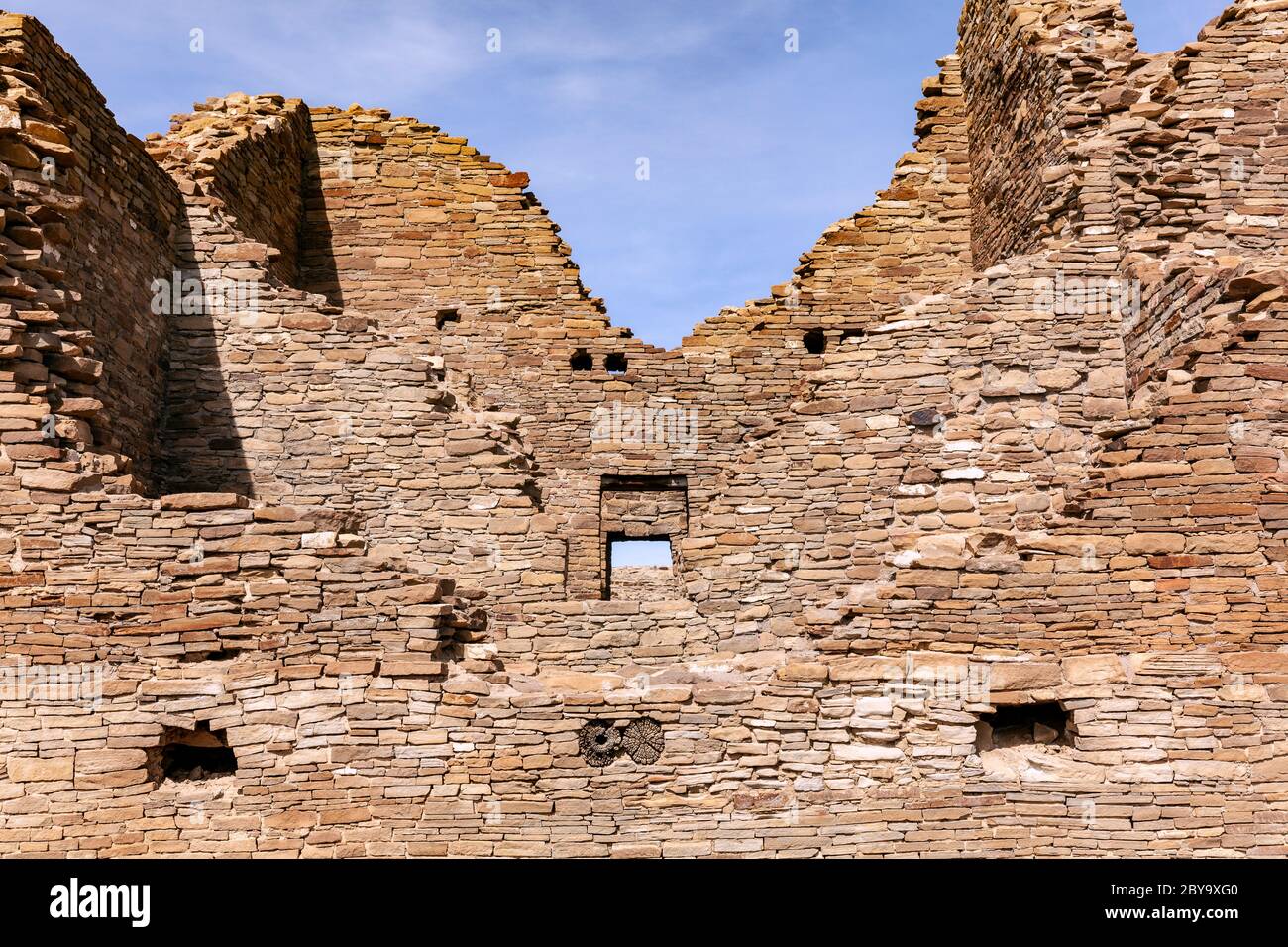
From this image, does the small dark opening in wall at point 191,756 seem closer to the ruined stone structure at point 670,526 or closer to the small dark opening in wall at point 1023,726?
the ruined stone structure at point 670,526

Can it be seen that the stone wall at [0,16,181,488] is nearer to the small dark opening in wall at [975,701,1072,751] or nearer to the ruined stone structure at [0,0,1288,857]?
the ruined stone structure at [0,0,1288,857]

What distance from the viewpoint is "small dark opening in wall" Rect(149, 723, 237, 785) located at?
348 inches

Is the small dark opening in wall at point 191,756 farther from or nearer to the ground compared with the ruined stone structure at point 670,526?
nearer to the ground

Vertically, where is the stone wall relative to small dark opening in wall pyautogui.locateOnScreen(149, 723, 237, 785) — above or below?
above

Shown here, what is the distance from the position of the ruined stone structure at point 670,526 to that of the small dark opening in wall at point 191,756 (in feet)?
0.14

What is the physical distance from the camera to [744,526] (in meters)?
12.3

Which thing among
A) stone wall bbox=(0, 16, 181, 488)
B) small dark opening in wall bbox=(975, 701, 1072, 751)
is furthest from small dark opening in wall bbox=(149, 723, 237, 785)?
small dark opening in wall bbox=(975, 701, 1072, 751)

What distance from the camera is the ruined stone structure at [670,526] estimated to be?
8.62 m

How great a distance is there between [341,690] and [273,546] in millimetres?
1358

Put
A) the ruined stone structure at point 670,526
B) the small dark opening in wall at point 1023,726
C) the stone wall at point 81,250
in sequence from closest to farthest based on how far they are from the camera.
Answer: the ruined stone structure at point 670,526
the small dark opening in wall at point 1023,726
the stone wall at point 81,250

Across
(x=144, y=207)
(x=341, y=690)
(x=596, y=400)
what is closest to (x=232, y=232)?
(x=144, y=207)

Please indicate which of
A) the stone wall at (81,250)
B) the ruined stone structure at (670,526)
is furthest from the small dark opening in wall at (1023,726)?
the stone wall at (81,250)

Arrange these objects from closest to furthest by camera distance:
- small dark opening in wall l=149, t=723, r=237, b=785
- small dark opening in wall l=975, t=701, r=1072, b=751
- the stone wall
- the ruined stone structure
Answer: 1. the ruined stone structure
2. small dark opening in wall l=149, t=723, r=237, b=785
3. small dark opening in wall l=975, t=701, r=1072, b=751
4. the stone wall

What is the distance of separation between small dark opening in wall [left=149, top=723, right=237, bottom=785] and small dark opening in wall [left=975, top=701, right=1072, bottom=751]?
6.10 meters
